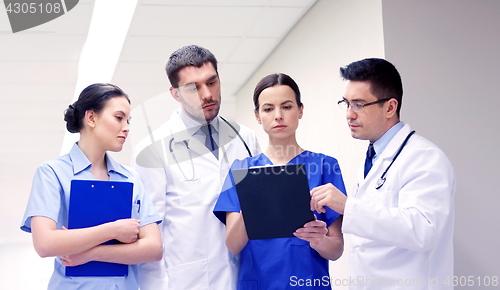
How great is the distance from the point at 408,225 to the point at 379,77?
0.61 m

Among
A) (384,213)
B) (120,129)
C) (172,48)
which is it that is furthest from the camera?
(172,48)

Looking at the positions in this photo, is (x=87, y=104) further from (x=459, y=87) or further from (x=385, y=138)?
(x=459, y=87)

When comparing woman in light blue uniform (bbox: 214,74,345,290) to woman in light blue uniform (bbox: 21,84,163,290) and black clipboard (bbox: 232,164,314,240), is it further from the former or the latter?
woman in light blue uniform (bbox: 21,84,163,290)

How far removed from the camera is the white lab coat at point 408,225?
4.17 ft

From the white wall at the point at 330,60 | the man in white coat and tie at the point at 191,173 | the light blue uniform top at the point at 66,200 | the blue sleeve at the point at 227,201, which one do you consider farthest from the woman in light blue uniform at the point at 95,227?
the white wall at the point at 330,60

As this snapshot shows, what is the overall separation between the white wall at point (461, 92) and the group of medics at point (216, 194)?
0.91 metres

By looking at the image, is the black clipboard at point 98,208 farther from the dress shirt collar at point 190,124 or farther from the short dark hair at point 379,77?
the short dark hair at point 379,77

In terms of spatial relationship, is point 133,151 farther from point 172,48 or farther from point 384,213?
point 172,48

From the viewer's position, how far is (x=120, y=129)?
148 cm

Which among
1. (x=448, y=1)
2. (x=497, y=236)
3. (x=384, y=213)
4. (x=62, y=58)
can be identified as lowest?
(x=497, y=236)

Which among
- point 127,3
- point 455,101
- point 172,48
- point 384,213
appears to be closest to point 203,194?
point 384,213

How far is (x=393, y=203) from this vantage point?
1416mm

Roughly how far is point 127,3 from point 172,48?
768 mm

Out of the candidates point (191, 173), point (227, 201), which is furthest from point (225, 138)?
point (227, 201)
